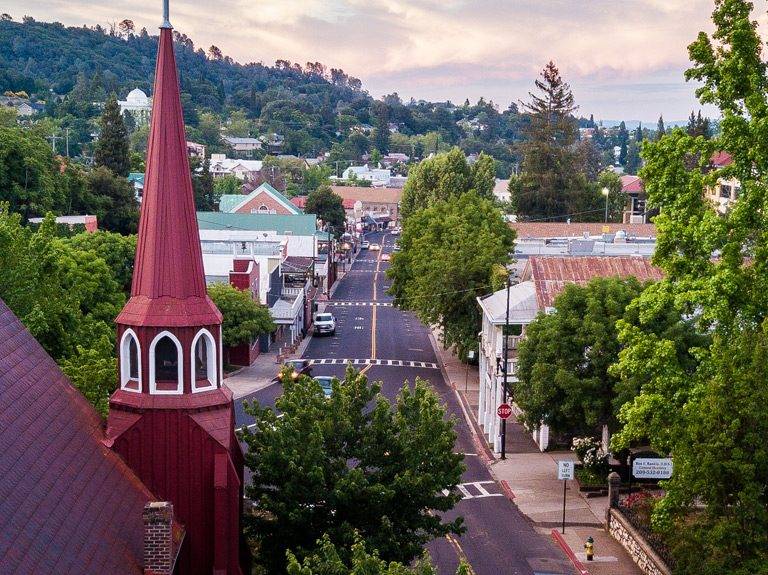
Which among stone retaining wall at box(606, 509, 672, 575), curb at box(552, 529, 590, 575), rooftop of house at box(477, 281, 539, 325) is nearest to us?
stone retaining wall at box(606, 509, 672, 575)

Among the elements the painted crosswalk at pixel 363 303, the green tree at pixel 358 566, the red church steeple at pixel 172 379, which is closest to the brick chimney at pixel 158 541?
the green tree at pixel 358 566

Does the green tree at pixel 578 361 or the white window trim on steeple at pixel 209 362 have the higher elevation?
the white window trim on steeple at pixel 209 362

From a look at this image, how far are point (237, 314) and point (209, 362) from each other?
38.2 m

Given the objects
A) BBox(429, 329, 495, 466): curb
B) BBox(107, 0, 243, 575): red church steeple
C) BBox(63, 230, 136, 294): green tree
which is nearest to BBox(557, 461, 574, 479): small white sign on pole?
BBox(429, 329, 495, 466): curb

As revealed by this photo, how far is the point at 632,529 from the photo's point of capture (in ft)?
101

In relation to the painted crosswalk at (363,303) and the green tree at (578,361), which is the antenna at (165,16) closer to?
the green tree at (578,361)

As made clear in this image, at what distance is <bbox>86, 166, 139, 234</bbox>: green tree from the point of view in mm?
90062

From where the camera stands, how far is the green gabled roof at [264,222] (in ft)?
319

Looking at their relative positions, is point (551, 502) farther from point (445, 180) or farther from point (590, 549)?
point (445, 180)

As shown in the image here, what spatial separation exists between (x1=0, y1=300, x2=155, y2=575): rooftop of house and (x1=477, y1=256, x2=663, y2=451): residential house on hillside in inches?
1041

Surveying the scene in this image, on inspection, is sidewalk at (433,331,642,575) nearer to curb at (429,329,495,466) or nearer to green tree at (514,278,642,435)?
curb at (429,329,495,466)

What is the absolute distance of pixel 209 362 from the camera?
20422mm

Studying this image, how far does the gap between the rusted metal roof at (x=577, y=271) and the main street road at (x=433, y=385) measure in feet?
22.6

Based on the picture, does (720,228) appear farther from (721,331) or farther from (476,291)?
(476,291)
